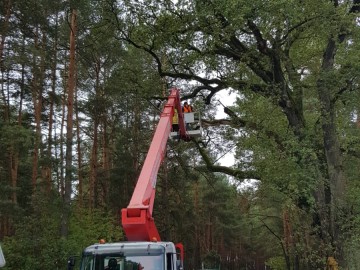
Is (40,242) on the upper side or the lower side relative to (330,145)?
lower

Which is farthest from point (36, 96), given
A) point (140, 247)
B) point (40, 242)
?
point (140, 247)

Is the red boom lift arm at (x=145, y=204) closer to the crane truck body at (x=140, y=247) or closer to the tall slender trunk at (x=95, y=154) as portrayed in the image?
the crane truck body at (x=140, y=247)

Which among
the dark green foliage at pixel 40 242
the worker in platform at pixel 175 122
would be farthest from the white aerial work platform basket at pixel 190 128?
the dark green foliage at pixel 40 242

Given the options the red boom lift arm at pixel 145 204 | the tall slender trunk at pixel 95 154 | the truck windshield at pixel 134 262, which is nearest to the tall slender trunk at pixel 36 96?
the tall slender trunk at pixel 95 154

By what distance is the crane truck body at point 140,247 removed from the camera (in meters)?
9.10

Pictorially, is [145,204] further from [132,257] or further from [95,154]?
[95,154]

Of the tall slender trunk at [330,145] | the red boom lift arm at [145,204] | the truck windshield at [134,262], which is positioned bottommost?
the truck windshield at [134,262]

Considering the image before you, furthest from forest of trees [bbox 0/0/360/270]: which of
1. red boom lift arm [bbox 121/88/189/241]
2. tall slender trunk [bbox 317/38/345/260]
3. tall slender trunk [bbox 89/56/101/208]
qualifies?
red boom lift arm [bbox 121/88/189/241]

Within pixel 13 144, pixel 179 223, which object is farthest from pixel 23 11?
pixel 179 223

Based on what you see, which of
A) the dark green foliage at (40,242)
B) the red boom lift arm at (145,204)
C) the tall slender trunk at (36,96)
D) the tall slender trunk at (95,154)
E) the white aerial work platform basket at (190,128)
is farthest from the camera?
the tall slender trunk at (95,154)

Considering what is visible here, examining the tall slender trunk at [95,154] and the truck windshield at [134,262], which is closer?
the truck windshield at [134,262]

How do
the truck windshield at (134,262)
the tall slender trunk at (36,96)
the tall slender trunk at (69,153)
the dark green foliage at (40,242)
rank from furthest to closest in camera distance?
the tall slender trunk at (36,96), the tall slender trunk at (69,153), the dark green foliage at (40,242), the truck windshield at (134,262)

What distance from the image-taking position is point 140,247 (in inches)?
361

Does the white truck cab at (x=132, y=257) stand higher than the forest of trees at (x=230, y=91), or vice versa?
the forest of trees at (x=230, y=91)
